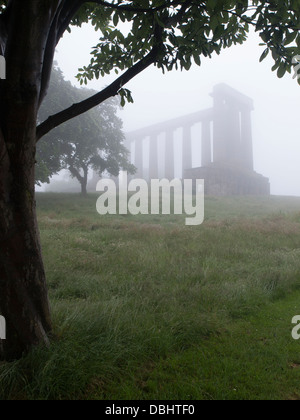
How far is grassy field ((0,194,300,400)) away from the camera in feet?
8.15

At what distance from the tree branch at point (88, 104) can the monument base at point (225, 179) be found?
3184 cm

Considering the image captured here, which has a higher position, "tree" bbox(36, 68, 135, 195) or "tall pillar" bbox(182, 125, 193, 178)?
"tall pillar" bbox(182, 125, 193, 178)

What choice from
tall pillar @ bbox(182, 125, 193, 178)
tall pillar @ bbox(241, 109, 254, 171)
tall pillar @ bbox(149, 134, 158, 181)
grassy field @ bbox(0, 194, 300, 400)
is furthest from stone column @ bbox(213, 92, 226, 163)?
grassy field @ bbox(0, 194, 300, 400)

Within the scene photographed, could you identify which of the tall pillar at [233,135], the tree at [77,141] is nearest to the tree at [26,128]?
the tree at [77,141]

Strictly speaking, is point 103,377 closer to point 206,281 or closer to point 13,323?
point 13,323

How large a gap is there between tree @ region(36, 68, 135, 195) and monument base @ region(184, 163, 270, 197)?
13318 millimetres

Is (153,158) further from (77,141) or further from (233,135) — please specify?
(77,141)

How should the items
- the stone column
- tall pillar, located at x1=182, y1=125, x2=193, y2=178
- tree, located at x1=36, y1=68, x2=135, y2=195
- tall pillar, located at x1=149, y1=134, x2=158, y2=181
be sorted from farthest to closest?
tall pillar, located at x1=149, y1=134, x2=158, y2=181 → tall pillar, located at x1=182, y1=125, x2=193, y2=178 → the stone column → tree, located at x1=36, y1=68, x2=135, y2=195

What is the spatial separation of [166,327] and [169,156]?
49.0 meters

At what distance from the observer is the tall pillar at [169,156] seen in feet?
164

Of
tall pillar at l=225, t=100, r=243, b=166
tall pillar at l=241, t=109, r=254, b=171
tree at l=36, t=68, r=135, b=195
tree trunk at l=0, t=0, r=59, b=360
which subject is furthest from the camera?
tall pillar at l=241, t=109, r=254, b=171

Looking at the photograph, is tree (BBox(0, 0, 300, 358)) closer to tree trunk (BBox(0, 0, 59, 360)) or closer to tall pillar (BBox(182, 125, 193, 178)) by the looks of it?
tree trunk (BBox(0, 0, 59, 360))

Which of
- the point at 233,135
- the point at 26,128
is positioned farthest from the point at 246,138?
the point at 26,128

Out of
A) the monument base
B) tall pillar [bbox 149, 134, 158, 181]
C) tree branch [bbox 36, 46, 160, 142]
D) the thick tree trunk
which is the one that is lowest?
the thick tree trunk
